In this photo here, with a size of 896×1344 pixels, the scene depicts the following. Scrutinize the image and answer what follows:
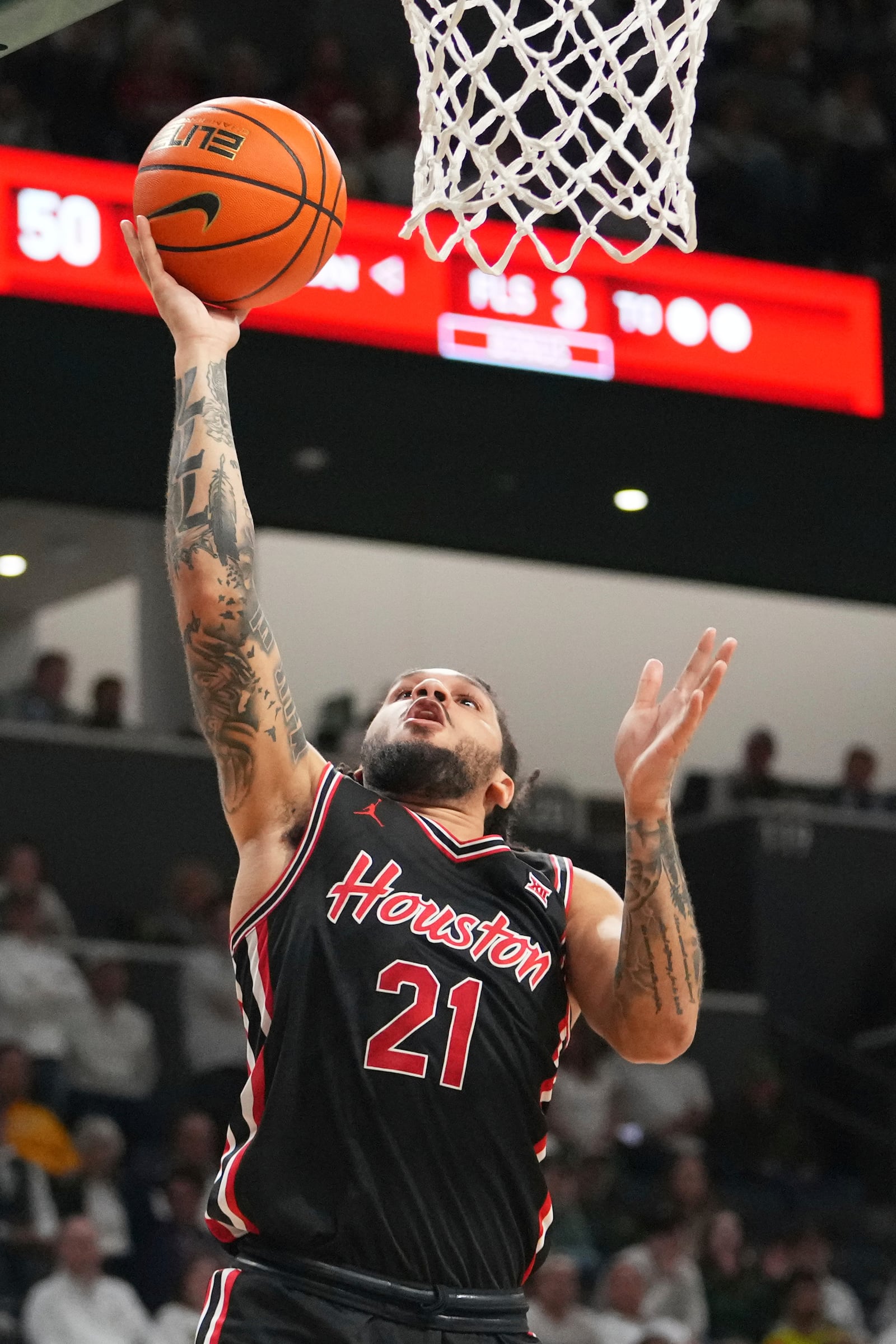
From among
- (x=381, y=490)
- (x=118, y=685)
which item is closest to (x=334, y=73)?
(x=381, y=490)

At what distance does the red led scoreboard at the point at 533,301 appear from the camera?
6867mm

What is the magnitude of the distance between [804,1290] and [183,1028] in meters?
3.48

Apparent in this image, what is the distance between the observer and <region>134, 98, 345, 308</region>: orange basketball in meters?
3.22

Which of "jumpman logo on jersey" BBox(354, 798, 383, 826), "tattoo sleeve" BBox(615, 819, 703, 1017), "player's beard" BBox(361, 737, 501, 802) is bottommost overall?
"tattoo sleeve" BBox(615, 819, 703, 1017)

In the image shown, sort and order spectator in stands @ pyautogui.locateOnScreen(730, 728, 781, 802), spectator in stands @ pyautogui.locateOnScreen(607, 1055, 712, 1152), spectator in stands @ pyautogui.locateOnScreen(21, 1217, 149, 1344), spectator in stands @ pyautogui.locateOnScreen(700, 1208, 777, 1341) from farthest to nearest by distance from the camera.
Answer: spectator in stands @ pyautogui.locateOnScreen(730, 728, 781, 802) < spectator in stands @ pyautogui.locateOnScreen(607, 1055, 712, 1152) < spectator in stands @ pyautogui.locateOnScreen(700, 1208, 777, 1341) < spectator in stands @ pyautogui.locateOnScreen(21, 1217, 149, 1344)

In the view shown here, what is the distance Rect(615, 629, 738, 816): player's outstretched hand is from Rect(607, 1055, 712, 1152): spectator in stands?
842cm

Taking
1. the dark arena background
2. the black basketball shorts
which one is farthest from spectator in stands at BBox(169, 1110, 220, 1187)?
the black basketball shorts

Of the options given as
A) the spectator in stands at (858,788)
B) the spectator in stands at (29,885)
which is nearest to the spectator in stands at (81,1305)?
the spectator in stands at (29,885)

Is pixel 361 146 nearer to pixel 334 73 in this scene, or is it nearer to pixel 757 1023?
pixel 334 73

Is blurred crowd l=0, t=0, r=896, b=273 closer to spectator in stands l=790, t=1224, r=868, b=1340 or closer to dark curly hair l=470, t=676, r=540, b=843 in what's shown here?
dark curly hair l=470, t=676, r=540, b=843

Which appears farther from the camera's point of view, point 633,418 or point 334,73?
point 334,73

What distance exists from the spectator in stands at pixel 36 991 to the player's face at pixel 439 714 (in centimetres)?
663

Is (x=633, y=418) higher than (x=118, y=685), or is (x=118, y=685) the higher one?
(x=633, y=418)

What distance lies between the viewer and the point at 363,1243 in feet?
8.85
